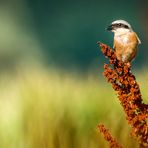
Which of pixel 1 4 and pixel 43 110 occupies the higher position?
pixel 1 4

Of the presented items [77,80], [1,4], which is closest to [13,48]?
[1,4]

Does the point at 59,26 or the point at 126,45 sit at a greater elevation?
the point at 59,26

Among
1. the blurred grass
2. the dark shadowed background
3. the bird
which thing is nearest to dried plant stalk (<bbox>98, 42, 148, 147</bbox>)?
the bird

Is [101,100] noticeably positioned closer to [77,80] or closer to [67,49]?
[77,80]

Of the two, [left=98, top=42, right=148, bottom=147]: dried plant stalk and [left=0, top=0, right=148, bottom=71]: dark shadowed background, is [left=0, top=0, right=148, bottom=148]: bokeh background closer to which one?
[left=98, top=42, right=148, bottom=147]: dried plant stalk

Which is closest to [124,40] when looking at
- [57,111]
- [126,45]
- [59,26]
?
[126,45]

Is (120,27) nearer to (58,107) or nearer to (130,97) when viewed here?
(130,97)
